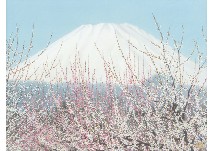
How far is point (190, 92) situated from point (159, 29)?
72 centimetres

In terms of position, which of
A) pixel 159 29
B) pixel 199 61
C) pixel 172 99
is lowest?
pixel 172 99

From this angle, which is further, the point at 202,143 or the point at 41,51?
the point at 41,51

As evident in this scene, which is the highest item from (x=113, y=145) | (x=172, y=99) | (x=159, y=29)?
(x=159, y=29)

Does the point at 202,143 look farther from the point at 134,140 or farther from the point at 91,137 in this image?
the point at 91,137

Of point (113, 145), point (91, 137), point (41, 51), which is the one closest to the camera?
point (113, 145)
